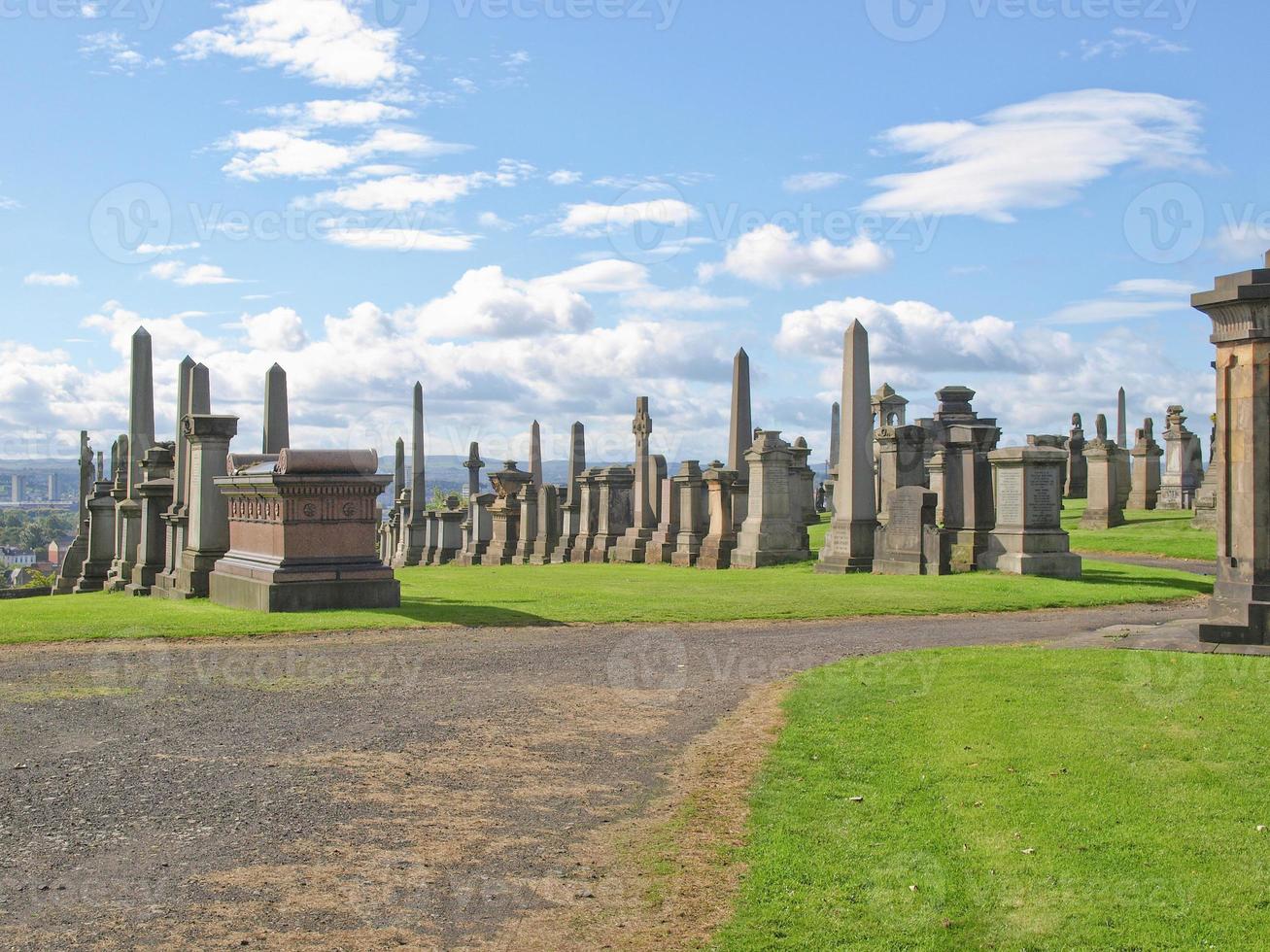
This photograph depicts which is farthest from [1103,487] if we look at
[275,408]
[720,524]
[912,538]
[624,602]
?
[275,408]

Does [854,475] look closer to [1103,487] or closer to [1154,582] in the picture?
[1154,582]

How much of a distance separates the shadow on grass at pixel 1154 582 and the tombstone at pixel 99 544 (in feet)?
64.6

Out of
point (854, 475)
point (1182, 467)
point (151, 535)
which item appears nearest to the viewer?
point (151, 535)

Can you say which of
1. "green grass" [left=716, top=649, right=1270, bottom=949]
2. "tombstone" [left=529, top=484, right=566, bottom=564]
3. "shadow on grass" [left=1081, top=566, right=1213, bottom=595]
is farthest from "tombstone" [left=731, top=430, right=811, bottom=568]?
"green grass" [left=716, top=649, right=1270, bottom=949]

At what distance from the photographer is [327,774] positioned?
6.58 m

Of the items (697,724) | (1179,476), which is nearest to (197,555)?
(697,724)

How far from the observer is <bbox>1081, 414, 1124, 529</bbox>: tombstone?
30.8m

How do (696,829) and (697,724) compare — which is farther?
(697,724)

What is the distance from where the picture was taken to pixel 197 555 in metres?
17.1

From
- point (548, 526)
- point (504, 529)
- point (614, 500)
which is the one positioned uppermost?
point (614, 500)

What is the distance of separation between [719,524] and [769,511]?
6.02 feet

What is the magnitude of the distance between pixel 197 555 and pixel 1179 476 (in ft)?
93.8

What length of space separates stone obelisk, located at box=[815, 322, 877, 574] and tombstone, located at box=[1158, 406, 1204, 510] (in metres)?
16.0

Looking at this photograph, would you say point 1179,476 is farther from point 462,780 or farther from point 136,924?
point 136,924
